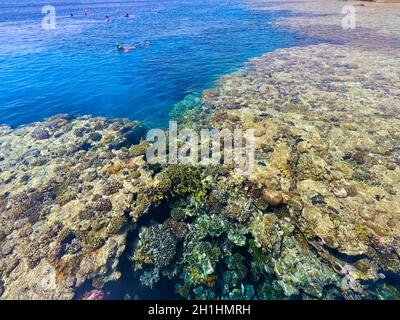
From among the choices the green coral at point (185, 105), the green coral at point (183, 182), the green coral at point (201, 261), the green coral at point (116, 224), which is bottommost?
the green coral at point (201, 261)

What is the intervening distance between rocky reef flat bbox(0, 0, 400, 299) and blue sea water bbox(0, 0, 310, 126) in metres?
3.94

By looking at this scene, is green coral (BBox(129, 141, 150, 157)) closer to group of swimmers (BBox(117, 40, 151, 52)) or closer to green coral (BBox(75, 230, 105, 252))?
green coral (BBox(75, 230, 105, 252))

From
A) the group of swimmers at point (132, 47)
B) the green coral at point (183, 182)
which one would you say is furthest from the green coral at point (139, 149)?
the group of swimmers at point (132, 47)

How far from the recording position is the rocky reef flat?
11.8 meters

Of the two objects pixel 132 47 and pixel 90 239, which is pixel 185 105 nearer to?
pixel 90 239

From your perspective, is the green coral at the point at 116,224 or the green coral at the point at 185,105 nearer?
the green coral at the point at 116,224

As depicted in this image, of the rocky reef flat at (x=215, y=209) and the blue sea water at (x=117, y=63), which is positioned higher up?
the blue sea water at (x=117, y=63)

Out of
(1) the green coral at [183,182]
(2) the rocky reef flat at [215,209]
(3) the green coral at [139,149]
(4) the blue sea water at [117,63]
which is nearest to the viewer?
(2) the rocky reef flat at [215,209]

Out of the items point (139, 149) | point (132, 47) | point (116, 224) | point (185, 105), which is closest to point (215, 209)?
point (116, 224)

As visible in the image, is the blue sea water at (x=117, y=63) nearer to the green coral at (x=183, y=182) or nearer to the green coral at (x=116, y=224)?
the green coral at (x=183, y=182)

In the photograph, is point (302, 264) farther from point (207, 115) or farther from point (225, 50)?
point (225, 50)

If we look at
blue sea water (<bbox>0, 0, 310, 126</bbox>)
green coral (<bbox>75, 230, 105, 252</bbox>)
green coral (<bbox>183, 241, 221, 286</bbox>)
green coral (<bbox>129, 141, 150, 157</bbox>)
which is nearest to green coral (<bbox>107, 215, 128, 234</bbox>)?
green coral (<bbox>75, 230, 105, 252</bbox>)

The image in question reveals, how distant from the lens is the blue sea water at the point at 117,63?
27062 mm

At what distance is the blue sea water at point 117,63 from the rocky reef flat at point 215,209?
155 inches
